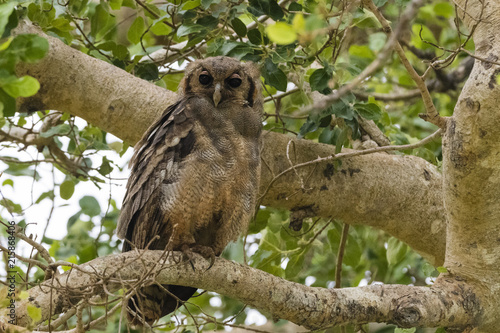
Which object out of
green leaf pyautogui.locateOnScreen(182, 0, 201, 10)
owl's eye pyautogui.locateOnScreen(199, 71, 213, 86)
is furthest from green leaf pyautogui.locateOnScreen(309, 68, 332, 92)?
green leaf pyautogui.locateOnScreen(182, 0, 201, 10)

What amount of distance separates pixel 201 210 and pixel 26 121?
6.51ft

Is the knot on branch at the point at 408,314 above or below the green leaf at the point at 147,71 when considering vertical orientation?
below

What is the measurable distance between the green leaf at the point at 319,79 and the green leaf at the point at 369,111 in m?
0.38

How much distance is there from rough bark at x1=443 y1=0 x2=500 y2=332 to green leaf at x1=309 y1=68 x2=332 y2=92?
72cm

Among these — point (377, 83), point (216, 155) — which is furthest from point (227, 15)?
point (377, 83)

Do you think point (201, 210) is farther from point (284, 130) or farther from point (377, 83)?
point (377, 83)

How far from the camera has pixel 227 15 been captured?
3559 mm

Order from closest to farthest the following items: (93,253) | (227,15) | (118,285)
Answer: (118,285)
(227,15)
(93,253)

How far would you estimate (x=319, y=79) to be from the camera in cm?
331

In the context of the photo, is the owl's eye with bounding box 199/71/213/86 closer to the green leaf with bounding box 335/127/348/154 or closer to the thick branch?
the green leaf with bounding box 335/127/348/154

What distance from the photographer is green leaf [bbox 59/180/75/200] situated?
4.38 meters

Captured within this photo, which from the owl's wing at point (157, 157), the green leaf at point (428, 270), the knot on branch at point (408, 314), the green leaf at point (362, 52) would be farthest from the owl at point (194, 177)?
the green leaf at point (362, 52)

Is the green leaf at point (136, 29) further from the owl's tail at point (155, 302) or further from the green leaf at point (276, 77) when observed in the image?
the owl's tail at point (155, 302)

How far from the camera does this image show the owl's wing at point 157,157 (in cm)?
332
